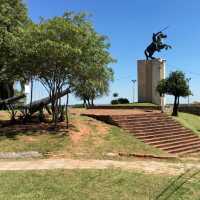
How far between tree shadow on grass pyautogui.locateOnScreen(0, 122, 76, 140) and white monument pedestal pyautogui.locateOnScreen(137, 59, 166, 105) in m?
17.8

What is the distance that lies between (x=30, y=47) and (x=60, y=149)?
15.2 ft

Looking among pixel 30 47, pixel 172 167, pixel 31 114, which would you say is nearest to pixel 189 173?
pixel 172 167

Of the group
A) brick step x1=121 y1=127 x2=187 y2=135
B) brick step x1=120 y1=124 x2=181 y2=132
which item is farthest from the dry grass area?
brick step x1=120 y1=124 x2=181 y2=132

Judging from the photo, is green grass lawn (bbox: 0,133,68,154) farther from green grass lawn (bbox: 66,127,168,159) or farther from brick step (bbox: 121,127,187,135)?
brick step (bbox: 121,127,187,135)

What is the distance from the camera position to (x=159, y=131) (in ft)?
61.4

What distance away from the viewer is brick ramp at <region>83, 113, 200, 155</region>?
17.0 m

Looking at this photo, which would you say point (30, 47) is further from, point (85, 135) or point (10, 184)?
point (10, 184)

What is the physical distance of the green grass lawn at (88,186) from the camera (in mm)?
7828

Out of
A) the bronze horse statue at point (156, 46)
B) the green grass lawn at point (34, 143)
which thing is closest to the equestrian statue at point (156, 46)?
the bronze horse statue at point (156, 46)

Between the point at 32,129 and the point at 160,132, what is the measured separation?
242 inches

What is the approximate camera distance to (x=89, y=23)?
1712 centimetres

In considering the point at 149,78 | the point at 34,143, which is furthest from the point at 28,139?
the point at 149,78

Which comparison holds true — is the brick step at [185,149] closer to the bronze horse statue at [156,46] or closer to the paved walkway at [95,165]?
the paved walkway at [95,165]

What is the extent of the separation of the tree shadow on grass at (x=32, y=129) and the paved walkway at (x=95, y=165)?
355 cm
